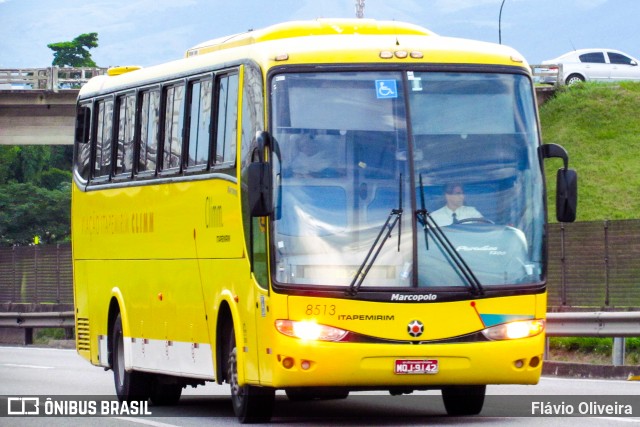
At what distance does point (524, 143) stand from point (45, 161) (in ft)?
354

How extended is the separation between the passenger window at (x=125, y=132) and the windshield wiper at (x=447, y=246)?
5.38 metres

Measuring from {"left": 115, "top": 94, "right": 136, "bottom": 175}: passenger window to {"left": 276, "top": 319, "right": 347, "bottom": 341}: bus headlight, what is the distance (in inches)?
206

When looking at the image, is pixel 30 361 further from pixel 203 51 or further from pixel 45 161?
pixel 45 161

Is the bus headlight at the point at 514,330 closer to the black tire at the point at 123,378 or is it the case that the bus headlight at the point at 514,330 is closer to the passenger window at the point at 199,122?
the passenger window at the point at 199,122

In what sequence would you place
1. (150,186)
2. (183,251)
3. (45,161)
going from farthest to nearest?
1. (45,161)
2. (150,186)
3. (183,251)

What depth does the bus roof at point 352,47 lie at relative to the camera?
13.7m

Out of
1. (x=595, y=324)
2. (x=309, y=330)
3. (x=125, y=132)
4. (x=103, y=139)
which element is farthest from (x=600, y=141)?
(x=309, y=330)

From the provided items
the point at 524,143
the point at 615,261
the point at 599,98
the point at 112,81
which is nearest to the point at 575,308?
the point at 615,261

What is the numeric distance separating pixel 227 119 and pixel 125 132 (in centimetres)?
375

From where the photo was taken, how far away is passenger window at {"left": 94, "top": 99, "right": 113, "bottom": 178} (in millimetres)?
18891

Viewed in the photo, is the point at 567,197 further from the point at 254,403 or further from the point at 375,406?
the point at 375,406

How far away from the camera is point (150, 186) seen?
55.7 ft

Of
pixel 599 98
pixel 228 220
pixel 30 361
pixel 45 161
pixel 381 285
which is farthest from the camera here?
pixel 45 161

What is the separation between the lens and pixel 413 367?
42.6 ft
